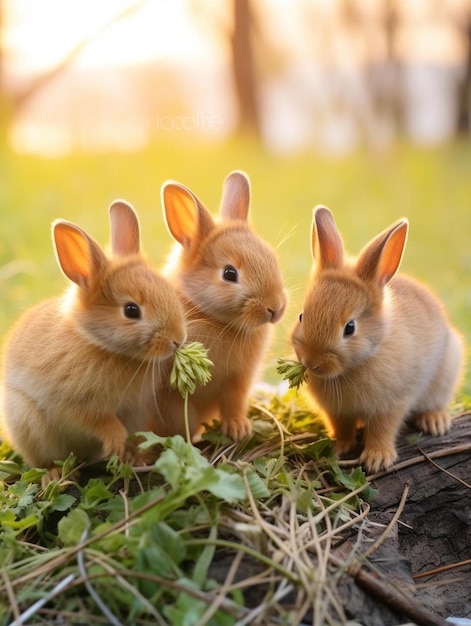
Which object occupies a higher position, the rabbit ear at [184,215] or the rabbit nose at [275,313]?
the rabbit ear at [184,215]

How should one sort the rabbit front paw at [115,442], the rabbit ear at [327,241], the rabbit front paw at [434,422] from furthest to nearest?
the rabbit front paw at [434,422] < the rabbit ear at [327,241] < the rabbit front paw at [115,442]

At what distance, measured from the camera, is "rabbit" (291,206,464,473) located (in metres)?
2.59

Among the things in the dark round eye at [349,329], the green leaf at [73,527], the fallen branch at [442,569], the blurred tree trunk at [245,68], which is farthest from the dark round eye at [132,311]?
the blurred tree trunk at [245,68]

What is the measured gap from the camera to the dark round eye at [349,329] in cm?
262

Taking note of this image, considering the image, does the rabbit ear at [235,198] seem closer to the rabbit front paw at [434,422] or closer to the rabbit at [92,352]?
the rabbit at [92,352]

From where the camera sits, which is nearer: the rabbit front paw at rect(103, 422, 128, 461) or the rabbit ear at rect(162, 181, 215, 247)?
the rabbit front paw at rect(103, 422, 128, 461)

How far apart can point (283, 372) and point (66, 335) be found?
79cm

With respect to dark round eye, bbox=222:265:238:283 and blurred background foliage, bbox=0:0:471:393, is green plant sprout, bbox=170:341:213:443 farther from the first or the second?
blurred background foliage, bbox=0:0:471:393

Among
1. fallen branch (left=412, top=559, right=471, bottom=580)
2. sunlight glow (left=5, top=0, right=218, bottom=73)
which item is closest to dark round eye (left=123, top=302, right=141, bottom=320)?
fallen branch (left=412, top=559, right=471, bottom=580)

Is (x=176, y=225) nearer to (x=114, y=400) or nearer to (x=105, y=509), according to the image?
(x=114, y=400)

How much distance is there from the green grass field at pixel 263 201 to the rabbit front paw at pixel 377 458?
0.74m

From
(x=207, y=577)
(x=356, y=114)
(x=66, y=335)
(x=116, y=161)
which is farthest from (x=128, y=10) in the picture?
(x=207, y=577)

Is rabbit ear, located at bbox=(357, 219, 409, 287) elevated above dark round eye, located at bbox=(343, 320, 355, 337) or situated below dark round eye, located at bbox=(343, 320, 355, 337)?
above

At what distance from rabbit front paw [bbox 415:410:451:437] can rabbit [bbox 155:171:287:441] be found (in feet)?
2.47
